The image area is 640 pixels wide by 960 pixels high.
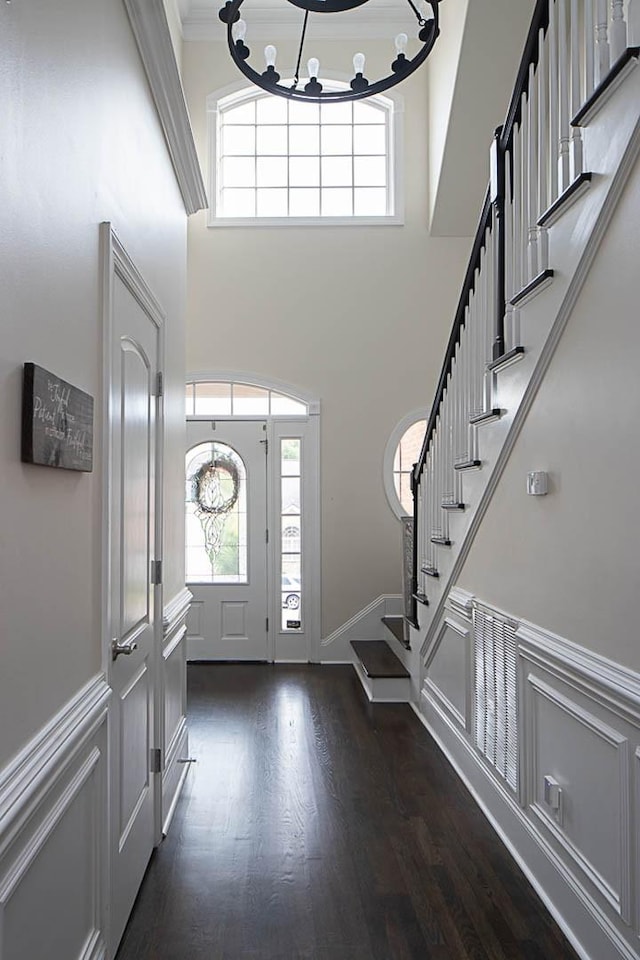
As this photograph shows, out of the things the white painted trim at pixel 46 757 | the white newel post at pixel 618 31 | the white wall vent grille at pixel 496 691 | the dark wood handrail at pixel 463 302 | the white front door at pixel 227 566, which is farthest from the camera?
the white front door at pixel 227 566

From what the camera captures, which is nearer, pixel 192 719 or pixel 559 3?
pixel 559 3

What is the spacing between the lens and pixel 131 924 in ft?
7.97

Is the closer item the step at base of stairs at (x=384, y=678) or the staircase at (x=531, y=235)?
the staircase at (x=531, y=235)

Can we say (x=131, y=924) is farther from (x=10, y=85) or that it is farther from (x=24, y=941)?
(x=10, y=85)

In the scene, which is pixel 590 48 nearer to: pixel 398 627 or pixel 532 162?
pixel 532 162

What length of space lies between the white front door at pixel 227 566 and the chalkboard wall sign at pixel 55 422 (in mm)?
4443

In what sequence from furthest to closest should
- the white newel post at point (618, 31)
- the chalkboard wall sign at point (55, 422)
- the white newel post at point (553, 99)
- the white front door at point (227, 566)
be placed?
1. the white front door at point (227, 566)
2. the white newel post at point (553, 99)
3. the white newel post at point (618, 31)
4. the chalkboard wall sign at point (55, 422)

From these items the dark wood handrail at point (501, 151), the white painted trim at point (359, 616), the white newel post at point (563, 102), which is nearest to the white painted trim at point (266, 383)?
the white painted trim at point (359, 616)

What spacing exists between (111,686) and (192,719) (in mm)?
2672

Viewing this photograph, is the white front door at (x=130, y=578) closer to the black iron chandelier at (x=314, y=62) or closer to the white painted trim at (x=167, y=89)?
the white painted trim at (x=167, y=89)

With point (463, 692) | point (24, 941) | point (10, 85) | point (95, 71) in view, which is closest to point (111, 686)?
point (24, 941)

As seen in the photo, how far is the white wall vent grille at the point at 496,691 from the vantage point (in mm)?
2934

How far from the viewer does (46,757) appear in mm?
1541

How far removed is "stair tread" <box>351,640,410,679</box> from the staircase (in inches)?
36.3
